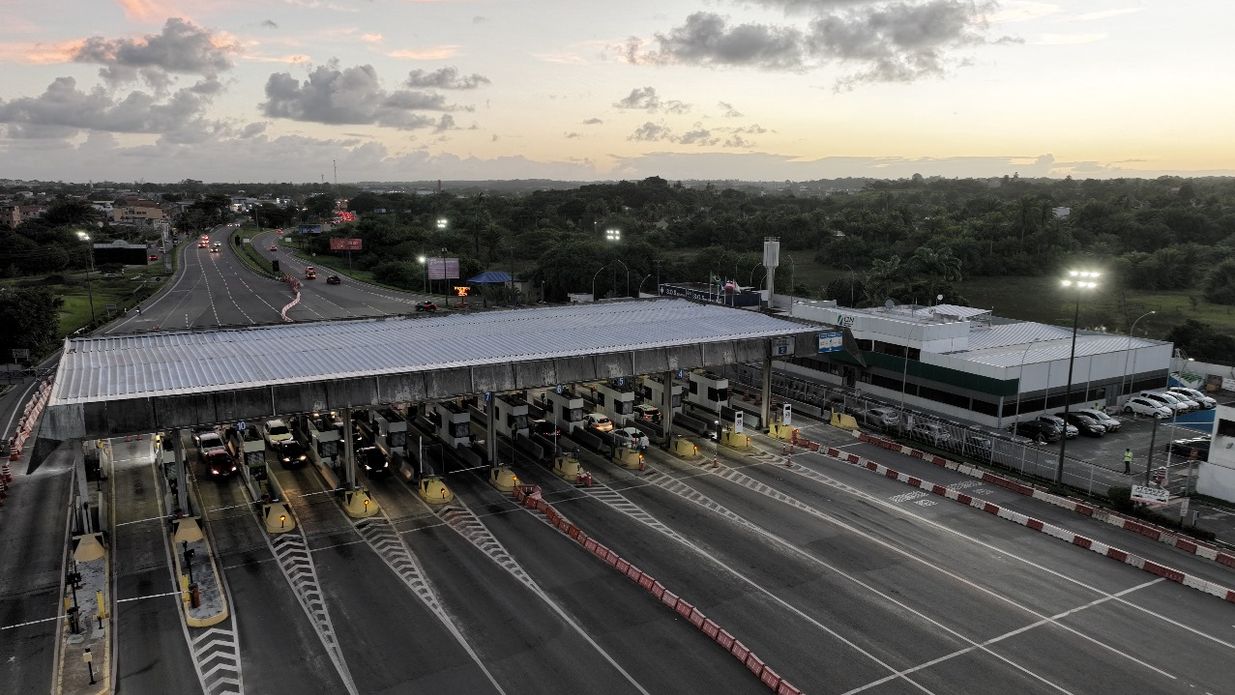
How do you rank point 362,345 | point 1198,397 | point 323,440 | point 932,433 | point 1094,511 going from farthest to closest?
point 1198,397
point 932,433
point 362,345
point 323,440
point 1094,511

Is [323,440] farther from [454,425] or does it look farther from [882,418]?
[882,418]

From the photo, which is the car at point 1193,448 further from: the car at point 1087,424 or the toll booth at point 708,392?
the toll booth at point 708,392

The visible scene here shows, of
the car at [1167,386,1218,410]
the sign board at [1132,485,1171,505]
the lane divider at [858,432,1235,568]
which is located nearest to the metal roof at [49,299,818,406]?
the lane divider at [858,432,1235,568]

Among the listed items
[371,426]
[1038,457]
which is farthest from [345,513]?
[1038,457]

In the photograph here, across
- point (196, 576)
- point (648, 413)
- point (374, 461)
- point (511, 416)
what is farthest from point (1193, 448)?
point (196, 576)

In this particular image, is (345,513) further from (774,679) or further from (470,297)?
(470,297)

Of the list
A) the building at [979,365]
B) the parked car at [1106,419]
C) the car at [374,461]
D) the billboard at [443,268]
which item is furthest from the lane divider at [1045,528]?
the billboard at [443,268]
